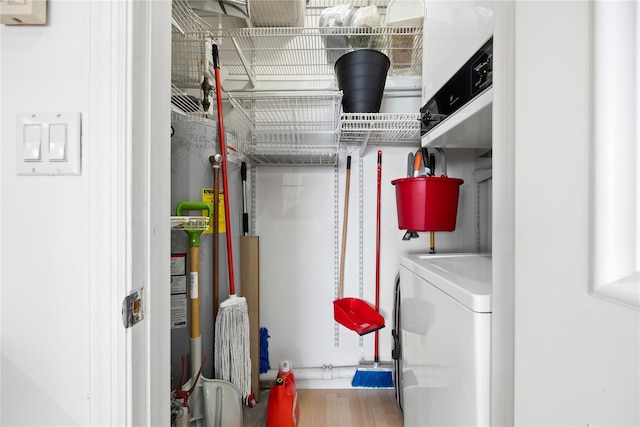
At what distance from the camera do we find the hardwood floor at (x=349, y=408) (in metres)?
1.40

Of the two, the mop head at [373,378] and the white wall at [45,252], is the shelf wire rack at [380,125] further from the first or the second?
the mop head at [373,378]

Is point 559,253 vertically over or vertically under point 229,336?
over

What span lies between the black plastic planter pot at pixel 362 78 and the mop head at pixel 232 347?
1.13m

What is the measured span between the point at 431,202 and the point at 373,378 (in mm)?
1164

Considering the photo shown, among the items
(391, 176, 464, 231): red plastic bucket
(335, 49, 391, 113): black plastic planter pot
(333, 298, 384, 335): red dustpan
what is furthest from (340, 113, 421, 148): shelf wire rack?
(333, 298, 384, 335): red dustpan

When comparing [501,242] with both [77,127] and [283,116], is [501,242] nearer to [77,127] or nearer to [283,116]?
[77,127]

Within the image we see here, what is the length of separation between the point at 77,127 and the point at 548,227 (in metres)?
0.81

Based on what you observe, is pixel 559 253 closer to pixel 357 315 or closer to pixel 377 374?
pixel 357 315

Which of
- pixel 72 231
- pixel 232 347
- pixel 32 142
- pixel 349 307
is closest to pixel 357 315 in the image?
pixel 349 307

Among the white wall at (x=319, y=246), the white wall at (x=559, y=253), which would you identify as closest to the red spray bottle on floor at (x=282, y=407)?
the white wall at (x=319, y=246)

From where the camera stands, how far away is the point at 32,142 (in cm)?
49

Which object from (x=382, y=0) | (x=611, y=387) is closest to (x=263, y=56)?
(x=382, y=0)

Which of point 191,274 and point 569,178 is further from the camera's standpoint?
point 191,274

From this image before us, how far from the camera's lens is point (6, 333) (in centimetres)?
49
